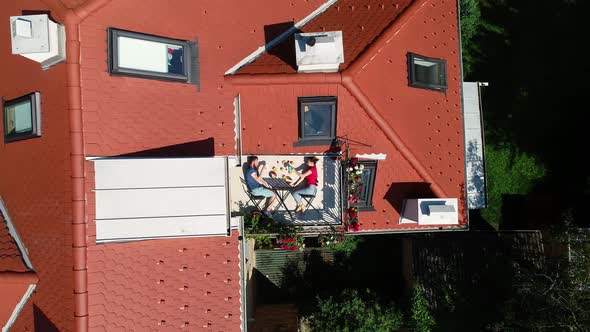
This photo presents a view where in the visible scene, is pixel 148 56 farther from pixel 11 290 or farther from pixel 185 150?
pixel 11 290

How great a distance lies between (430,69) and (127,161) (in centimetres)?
1019

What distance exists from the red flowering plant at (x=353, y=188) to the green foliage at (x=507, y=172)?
29.1 ft

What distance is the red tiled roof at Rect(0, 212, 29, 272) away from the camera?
10.3 m

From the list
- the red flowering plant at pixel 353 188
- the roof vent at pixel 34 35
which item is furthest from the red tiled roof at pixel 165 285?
the roof vent at pixel 34 35

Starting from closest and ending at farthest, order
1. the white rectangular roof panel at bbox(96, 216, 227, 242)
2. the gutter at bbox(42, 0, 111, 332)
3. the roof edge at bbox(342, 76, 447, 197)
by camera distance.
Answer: the gutter at bbox(42, 0, 111, 332), the white rectangular roof panel at bbox(96, 216, 227, 242), the roof edge at bbox(342, 76, 447, 197)

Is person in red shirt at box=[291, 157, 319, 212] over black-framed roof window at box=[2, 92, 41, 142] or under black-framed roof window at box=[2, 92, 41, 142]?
under

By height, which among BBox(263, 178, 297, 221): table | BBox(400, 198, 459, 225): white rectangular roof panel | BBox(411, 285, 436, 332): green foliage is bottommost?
BBox(411, 285, 436, 332): green foliage

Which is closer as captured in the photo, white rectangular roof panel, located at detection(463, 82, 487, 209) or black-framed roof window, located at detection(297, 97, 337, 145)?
black-framed roof window, located at detection(297, 97, 337, 145)

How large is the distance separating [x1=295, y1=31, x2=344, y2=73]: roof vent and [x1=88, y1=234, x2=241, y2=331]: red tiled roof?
5.58 m

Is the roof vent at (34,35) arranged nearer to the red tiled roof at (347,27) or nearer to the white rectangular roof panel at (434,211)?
the red tiled roof at (347,27)

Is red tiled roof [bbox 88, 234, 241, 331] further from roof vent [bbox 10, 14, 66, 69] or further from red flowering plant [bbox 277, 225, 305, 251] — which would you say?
roof vent [bbox 10, 14, 66, 69]

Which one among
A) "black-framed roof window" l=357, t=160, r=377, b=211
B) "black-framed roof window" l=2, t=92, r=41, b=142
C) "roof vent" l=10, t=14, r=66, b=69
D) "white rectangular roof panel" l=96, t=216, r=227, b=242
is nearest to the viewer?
"roof vent" l=10, t=14, r=66, b=69

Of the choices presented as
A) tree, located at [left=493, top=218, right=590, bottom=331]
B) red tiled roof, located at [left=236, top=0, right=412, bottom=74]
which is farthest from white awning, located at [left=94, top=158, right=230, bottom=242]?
tree, located at [left=493, top=218, right=590, bottom=331]

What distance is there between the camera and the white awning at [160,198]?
960 cm
